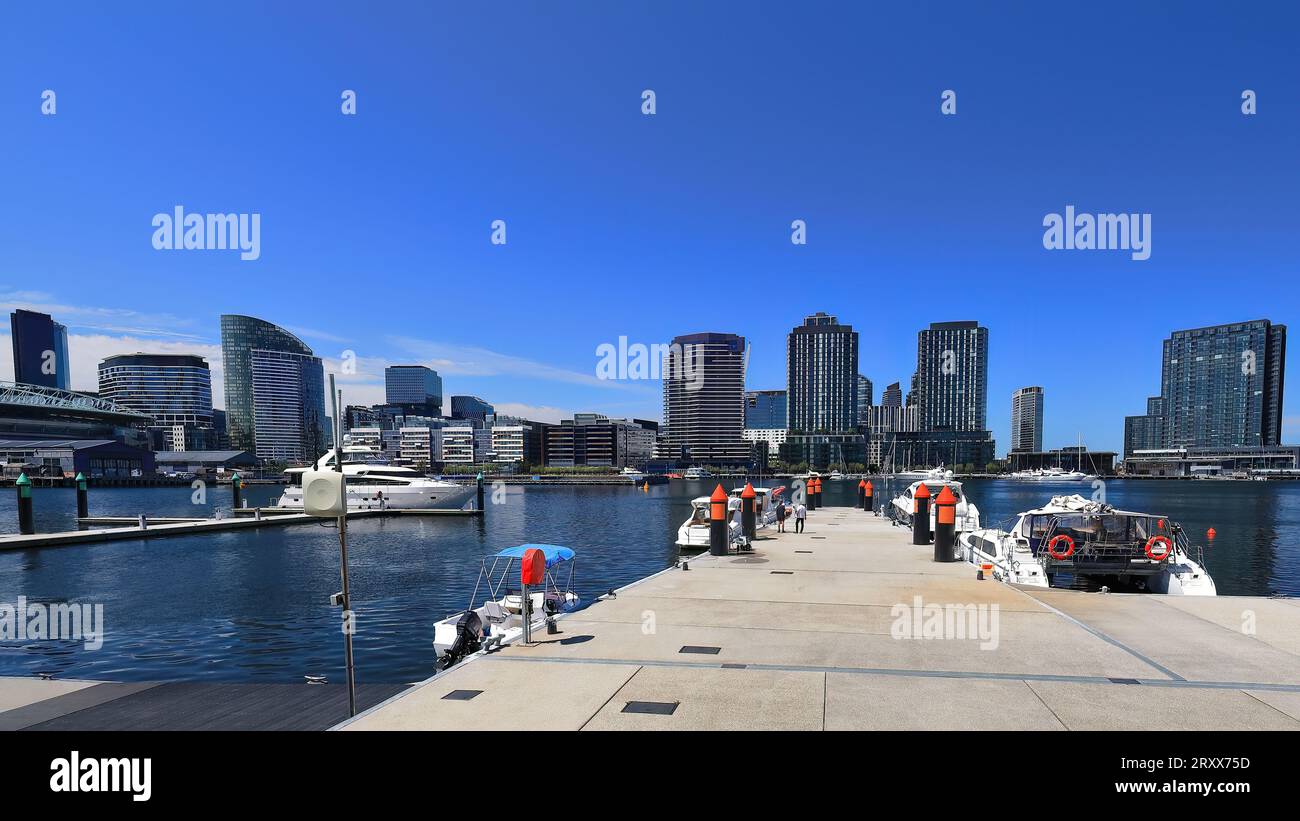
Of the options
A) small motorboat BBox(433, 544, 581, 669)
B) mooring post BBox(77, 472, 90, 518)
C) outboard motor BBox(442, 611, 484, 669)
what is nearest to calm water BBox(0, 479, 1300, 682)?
small motorboat BBox(433, 544, 581, 669)

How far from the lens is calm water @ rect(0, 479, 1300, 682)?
22344 mm

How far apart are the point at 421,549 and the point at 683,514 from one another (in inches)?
1798

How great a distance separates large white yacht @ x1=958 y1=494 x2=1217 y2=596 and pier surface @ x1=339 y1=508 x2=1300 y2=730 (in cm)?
453

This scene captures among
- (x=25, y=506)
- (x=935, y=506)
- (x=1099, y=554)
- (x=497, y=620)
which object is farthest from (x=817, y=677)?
(x=25, y=506)

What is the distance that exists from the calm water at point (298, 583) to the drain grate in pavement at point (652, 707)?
543 inches

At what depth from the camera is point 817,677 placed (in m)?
11.0

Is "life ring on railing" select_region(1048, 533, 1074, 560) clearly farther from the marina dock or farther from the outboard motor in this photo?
the outboard motor

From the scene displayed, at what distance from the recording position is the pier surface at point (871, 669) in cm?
911

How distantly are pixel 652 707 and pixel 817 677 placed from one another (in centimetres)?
333

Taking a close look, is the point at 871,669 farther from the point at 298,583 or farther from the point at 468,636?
the point at 298,583
